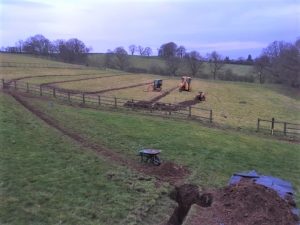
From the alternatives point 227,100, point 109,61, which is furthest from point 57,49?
point 227,100

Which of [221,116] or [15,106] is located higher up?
[15,106]

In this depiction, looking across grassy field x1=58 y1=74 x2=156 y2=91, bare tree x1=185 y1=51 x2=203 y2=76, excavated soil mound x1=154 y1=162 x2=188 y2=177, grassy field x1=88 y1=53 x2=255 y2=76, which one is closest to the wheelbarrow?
excavated soil mound x1=154 y1=162 x2=188 y2=177

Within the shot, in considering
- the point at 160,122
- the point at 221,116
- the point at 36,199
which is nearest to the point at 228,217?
the point at 36,199

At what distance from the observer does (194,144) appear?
19.5 meters

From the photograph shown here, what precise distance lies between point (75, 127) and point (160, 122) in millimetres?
6456

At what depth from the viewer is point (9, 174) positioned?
12422mm

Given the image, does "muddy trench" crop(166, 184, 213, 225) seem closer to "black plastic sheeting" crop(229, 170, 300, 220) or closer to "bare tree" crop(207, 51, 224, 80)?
"black plastic sheeting" crop(229, 170, 300, 220)

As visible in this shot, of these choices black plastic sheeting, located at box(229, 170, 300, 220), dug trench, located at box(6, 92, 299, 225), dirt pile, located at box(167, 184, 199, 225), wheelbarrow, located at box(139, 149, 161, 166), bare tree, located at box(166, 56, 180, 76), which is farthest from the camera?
bare tree, located at box(166, 56, 180, 76)

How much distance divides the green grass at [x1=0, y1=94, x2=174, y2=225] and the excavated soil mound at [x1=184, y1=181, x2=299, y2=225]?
4.09ft

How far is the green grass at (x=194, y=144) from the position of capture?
52.0ft

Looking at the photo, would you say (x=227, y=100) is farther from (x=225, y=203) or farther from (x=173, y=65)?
(x=173, y=65)

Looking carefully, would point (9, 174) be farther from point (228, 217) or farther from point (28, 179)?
point (228, 217)

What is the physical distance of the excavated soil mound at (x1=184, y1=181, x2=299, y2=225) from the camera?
9992 mm

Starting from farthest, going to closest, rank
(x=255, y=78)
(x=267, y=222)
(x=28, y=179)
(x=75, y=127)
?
1. (x=255, y=78)
2. (x=75, y=127)
3. (x=28, y=179)
4. (x=267, y=222)
